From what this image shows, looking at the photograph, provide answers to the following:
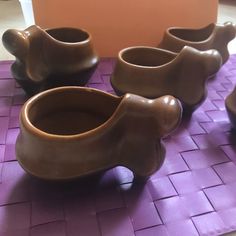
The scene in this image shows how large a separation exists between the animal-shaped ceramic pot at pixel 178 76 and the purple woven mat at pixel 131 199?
0.26 feet

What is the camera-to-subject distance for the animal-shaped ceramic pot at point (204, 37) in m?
0.60

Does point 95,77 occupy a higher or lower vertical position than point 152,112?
lower

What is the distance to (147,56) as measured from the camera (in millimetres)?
577

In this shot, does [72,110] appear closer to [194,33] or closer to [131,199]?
[131,199]

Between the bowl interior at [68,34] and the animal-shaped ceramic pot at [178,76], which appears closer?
the animal-shaped ceramic pot at [178,76]

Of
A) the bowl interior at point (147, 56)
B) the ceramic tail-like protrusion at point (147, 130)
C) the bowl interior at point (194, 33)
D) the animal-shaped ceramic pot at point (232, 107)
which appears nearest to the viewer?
the ceramic tail-like protrusion at point (147, 130)

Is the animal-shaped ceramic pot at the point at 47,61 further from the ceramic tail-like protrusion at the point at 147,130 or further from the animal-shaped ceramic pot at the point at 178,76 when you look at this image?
the ceramic tail-like protrusion at the point at 147,130

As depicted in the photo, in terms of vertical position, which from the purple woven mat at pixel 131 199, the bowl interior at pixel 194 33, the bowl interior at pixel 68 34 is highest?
the bowl interior at pixel 68 34

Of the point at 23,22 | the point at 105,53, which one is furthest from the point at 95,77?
the point at 23,22

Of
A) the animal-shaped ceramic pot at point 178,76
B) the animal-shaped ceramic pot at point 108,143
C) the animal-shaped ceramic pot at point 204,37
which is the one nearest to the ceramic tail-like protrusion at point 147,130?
the animal-shaped ceramic pot at point 108,143

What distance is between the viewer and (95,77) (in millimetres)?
632

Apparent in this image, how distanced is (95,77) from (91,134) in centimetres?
30

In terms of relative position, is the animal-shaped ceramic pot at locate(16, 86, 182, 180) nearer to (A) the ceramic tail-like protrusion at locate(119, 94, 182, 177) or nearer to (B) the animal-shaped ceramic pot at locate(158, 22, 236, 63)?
(A) the ceramic tail-like protrusion at locate(119, 94, 182, 177)

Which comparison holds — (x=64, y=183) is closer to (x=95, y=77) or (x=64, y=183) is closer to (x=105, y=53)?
(x=95, y=77)
